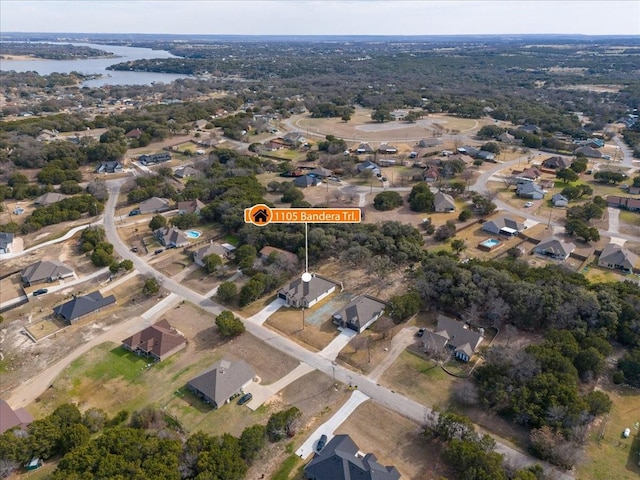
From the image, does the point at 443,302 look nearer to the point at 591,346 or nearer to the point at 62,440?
the point at 591,346

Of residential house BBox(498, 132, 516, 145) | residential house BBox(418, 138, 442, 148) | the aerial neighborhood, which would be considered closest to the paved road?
the aerial neighborhood

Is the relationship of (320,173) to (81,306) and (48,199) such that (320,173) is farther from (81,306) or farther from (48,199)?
(81,306)

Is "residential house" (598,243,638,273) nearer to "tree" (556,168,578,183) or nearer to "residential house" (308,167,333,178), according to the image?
"tree" (556,168,578,183)

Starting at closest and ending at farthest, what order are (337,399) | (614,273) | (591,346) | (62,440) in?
(62,440), (337,399), (591,346), (614,273)

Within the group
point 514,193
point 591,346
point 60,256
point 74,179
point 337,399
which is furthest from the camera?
point 74,179

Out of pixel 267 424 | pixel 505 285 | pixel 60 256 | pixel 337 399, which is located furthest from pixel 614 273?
pixel 60 256

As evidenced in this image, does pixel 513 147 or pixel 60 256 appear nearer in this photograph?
pixel 60 256

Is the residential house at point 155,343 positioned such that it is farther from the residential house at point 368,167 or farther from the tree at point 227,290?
the residential house at point 368,167

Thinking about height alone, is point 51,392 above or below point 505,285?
below
